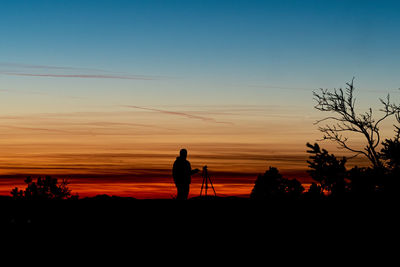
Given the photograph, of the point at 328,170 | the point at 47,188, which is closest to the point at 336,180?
the point at 328,170

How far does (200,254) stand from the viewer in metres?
15.6

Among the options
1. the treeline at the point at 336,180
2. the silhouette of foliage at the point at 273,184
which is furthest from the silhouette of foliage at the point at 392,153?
the silhouette of foliage at the point at 273,184

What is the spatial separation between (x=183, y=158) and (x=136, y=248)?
4.57 metres

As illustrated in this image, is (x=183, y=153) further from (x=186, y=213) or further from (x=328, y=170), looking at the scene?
(x=328, y=170)

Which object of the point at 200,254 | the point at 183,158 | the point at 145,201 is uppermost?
the point at 183,158

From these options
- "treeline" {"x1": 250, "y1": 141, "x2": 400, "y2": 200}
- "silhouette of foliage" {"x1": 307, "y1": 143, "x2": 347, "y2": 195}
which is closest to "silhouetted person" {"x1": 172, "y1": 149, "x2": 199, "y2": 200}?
"treeline" {"x1": 250, "y1": 141, "x2": 400, "y2": 200}

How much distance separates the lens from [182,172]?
19.8 meters

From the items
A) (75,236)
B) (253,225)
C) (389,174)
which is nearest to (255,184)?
(389,174)

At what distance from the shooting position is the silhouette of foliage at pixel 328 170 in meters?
40.4

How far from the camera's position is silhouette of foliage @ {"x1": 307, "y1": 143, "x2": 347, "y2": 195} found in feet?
133

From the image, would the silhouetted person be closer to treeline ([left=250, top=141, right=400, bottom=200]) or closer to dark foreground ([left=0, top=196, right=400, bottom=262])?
dark foreground ([left=0, top=196, right=400, bottom=262])

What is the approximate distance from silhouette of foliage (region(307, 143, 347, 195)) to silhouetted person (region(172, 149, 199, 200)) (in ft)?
72.3

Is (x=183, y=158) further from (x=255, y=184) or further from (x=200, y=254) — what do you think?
(x=255, y=184)

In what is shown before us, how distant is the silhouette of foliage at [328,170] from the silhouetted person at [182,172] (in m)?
22.1
